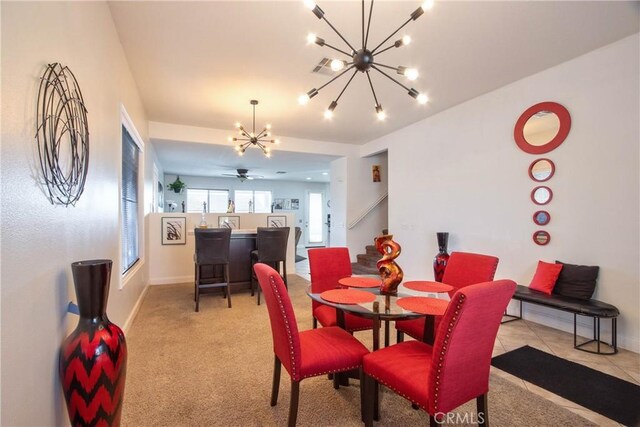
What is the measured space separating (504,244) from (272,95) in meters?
3.66

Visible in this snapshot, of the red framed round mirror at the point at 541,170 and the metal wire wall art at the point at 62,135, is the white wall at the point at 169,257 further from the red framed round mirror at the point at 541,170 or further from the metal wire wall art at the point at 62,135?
the red framed round mirror at the point at 541,170

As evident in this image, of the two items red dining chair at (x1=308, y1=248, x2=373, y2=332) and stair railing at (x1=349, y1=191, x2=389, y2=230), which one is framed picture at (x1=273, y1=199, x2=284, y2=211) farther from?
red dining chair at (x1=308, y1=248, x2=373, y2=332)

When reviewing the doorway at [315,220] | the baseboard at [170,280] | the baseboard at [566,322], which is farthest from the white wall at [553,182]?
the doorway at [315,220]

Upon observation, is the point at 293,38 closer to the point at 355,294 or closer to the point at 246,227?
the point at 355,294

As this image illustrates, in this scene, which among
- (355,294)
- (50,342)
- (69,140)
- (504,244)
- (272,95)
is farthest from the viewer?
(272,95)

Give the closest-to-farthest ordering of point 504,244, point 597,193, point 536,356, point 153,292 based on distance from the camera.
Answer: point 536,356
point 597,193
point 504,244
point 153,292

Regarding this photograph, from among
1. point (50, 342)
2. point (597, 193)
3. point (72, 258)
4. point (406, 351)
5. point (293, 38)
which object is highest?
point (293, 38)

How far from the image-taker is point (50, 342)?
136 centimetres

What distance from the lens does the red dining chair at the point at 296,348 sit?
65.5 inches

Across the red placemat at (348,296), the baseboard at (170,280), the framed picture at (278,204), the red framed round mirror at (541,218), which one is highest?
the framed picture at (278,204)

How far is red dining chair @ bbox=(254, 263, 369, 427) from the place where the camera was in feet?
5.46

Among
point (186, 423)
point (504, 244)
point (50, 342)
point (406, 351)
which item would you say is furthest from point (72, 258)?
point (504, 244)

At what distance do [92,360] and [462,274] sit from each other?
248cm

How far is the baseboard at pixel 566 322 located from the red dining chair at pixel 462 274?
1.63 metres
